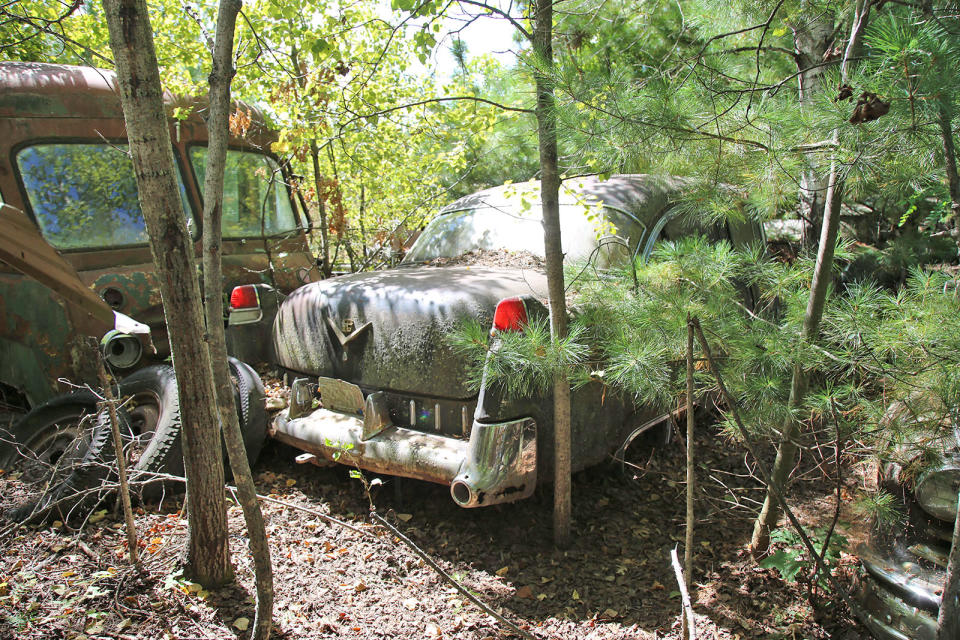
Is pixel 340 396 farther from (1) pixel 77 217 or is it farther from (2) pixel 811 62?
(2) pixel 811 62

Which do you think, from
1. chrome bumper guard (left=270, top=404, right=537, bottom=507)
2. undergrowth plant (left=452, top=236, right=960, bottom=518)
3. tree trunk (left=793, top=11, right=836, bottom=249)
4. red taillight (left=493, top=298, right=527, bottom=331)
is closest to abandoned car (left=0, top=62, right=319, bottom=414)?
chrome bumper guard (left=270, top=404, right=537, bottom=507)

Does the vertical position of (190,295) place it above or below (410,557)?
above

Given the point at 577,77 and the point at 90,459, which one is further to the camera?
the point at 90,459

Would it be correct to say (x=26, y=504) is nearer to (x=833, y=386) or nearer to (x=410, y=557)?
(x=410, y=557)

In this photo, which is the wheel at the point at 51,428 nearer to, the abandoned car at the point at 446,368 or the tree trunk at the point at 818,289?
the abandoned car at the point at 446,368

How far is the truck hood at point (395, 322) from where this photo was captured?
3137mm

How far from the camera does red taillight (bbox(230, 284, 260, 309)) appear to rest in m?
4.41

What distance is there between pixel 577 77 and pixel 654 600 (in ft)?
7.98

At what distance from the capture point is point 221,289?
2.19m

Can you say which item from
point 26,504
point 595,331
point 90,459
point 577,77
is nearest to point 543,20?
A: point 577,77

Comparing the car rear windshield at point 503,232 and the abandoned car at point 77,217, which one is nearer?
the car rear windshield at point 503,232

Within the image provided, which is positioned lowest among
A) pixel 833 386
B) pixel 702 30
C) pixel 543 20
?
pixel 833 386

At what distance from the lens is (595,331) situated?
284cm

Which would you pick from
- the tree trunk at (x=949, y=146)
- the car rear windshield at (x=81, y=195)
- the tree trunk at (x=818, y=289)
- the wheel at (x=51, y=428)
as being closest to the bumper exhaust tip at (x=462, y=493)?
the tree trunk at (x=818, y=289)
